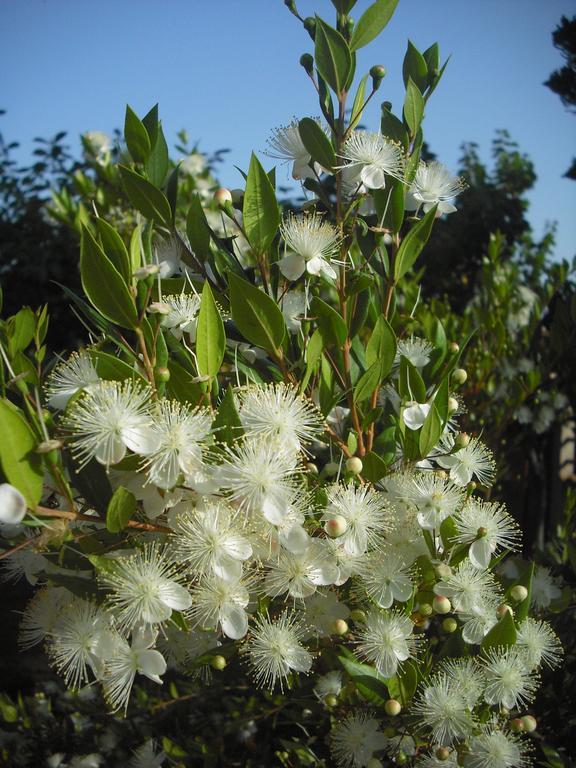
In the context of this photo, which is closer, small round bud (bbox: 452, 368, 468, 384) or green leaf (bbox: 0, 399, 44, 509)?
green leaf (bbox: 0, 399, 44, 509)

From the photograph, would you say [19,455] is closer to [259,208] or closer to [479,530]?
[259,208]

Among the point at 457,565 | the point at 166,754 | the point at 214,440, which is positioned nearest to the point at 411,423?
the point at 457,565

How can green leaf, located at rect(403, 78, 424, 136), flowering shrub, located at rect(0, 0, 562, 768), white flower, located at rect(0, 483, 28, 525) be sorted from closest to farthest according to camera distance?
1. white flower, located at rect(0, 483, 28, 525)
2. flowering shrub, located at rect(0, 0, 562, 768)
3. green leaf, located at rect(403, 78, 424, 136)

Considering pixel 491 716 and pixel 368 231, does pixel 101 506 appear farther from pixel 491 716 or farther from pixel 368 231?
pixel 491 716

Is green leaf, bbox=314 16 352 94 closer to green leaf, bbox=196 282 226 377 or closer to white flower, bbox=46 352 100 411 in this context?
green leaf, bbox=196 282 226 377

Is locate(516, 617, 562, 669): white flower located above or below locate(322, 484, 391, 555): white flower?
below

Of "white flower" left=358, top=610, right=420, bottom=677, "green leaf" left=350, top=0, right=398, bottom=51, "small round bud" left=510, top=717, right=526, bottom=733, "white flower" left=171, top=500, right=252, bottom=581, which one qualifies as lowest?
"small round bud" left=510, top=717, right=526, bottom=733

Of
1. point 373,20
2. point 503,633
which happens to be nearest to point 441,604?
point 503,633

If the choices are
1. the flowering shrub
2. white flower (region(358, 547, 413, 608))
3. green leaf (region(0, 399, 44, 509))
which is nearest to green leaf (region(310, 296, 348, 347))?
the flowering shrub

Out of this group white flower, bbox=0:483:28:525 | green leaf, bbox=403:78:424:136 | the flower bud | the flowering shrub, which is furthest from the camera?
green leaf, bbox=403:78:424:136
